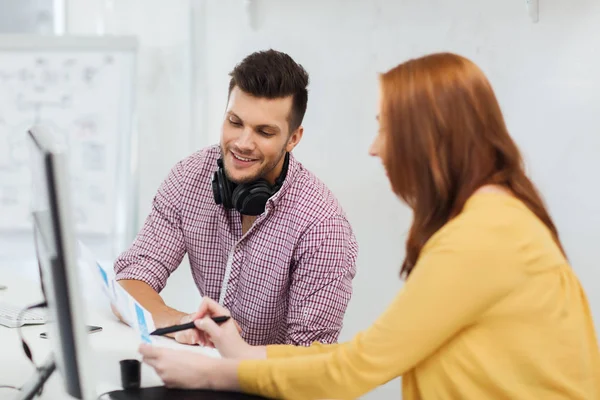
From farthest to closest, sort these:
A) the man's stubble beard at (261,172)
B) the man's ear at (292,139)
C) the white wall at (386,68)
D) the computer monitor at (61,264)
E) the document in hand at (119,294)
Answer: the white wall at (386,68)
the man's ear at (292,139)
the man's stubble beard at (261,172)
the document in hand at (119,294)
the computer monitor at (61,264)

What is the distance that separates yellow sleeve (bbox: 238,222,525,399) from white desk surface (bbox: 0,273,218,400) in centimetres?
33

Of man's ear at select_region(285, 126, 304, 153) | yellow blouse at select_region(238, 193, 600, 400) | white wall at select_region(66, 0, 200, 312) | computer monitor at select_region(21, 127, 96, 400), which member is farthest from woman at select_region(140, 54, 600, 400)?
white wall at select_region(66, 0, 200, 312)

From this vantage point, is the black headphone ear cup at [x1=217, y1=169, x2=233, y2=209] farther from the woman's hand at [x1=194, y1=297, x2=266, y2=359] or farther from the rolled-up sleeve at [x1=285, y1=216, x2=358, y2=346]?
the woman's hand at [x1=194, y1=297, x2=266, y2=359]

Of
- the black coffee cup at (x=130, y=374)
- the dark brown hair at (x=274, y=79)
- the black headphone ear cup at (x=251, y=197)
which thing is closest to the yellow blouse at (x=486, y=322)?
the black coffee cup at (x=130, y=374)

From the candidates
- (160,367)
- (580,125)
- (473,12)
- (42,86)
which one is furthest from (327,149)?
(160,367)

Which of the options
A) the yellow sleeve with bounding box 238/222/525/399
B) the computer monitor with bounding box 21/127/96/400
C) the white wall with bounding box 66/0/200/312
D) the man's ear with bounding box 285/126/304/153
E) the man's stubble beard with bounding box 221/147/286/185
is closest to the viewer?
the computer monitor with bounding box 21/127/96/400

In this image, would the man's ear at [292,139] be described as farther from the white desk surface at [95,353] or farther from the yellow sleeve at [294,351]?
the yellow sleeve at [294,351]

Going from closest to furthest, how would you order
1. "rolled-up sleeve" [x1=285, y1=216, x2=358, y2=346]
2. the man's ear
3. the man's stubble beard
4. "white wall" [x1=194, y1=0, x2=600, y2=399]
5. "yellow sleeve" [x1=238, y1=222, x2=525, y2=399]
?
1. "yellow sleeve" [x1=238, y1=222, x2=525, y2=399]
2. "rolled-up sleeve" [x1=285, y1=216, x2=358, y2=346]
3. the man's stubble beard
4. the man's ear
5. "white wall" [x1=194, y1=0, x2=600, y2=399]

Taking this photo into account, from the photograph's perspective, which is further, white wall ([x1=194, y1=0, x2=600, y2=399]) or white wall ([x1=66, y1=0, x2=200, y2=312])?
white wall ([x1=66, y1=0, x2=200, y2=312])

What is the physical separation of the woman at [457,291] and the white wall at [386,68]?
3.73 ft

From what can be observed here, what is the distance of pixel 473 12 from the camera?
2.35m

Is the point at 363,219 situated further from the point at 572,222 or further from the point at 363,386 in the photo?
the point at 363,386

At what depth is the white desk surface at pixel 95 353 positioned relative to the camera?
50.3 inches

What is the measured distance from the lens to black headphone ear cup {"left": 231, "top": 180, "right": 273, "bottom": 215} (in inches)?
72.9
